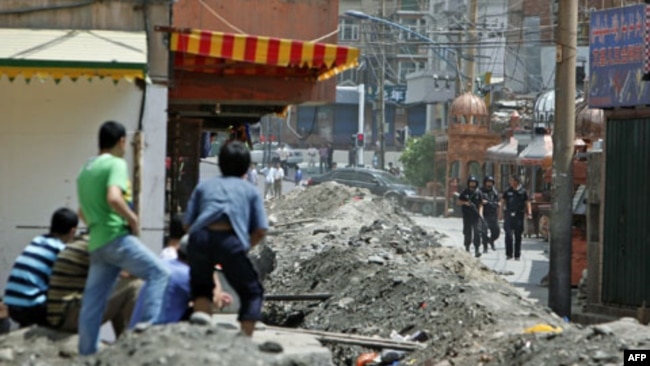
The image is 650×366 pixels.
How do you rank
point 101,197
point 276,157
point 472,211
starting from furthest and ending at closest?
1. point 276,157
2. point 472,211
3. point 101,197

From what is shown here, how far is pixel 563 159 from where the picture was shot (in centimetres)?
1953

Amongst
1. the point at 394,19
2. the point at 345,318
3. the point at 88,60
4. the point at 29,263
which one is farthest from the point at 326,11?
the point at 394,19

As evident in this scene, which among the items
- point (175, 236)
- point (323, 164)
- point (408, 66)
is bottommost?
point (323, 164)

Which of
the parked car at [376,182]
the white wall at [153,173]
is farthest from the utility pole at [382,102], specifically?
the white wall at [153,173]

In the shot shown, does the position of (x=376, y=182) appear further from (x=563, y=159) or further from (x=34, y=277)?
(x=34, y=277)

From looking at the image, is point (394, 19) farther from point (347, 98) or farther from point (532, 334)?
point (532, 334)

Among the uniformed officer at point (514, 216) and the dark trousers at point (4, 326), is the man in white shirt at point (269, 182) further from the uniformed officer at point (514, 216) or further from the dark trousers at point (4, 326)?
the dark trousers at point (4, 326)

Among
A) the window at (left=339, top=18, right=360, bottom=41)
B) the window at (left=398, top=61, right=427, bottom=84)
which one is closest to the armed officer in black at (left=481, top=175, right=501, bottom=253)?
the window at (left=339, top=18, right=360, bottom=41)

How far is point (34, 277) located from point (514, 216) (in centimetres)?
1916

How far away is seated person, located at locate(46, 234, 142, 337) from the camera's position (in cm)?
1034

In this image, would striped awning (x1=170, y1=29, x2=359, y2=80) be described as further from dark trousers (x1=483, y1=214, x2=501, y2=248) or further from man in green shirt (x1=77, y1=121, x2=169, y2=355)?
dark trousers (x1=483, y1=214, x2=501, y2=248)

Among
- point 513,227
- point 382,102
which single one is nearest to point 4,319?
point 513,227

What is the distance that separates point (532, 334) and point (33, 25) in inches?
217

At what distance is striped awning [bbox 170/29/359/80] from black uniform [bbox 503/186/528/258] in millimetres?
14096
